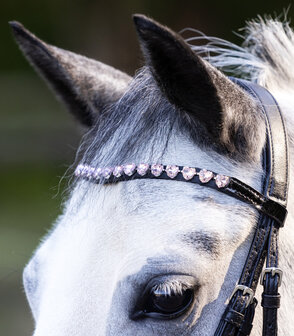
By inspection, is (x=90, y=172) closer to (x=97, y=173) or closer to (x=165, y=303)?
(x=97, y=173)

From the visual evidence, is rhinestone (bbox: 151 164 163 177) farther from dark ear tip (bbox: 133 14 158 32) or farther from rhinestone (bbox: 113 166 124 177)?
dark ear tip (bbox: 133 14 158 32)

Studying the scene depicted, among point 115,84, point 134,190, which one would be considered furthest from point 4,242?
point 134,190

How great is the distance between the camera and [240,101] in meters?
1.43

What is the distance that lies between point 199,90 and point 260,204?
0.29 meters

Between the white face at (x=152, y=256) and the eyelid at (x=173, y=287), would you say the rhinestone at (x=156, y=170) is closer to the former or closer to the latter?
the white face at (x=152, y=256)

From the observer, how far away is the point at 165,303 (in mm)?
1317

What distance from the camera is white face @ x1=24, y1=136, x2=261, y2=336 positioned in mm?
1325

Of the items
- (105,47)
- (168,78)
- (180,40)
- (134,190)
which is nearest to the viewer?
(180,40)

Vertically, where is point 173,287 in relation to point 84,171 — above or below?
below

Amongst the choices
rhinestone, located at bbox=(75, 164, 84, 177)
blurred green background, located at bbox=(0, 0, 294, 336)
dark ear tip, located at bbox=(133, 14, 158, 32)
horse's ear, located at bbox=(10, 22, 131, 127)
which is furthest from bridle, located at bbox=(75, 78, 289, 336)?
blurred green background, located at bbox=(0, 0, 294, 336)

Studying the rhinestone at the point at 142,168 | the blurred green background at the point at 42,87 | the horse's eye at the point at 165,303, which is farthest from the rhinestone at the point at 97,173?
the blurred green background at the point at 42,87

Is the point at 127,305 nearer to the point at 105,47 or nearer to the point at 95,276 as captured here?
the point at 95,276

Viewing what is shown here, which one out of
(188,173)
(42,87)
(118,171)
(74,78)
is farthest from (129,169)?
(42,87)

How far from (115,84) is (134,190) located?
0.66m
